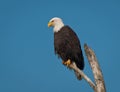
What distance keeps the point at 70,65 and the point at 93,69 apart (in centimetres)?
155

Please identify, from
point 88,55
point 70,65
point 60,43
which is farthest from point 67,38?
point 88,55

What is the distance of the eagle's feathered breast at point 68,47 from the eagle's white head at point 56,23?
281 mm

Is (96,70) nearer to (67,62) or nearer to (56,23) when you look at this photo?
(67,62)

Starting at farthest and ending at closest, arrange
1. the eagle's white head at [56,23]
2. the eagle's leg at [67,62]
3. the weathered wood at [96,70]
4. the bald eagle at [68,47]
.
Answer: the eagle's white head at [56,23] → the bald eagle at [68,47] → the eagle's leg at [67,62] → the weathered wood at [96,70]

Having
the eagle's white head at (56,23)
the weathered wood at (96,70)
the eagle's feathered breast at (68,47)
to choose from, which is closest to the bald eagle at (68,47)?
the eagle's feathered breast at (68,47)

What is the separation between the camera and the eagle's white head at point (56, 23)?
8.17 m

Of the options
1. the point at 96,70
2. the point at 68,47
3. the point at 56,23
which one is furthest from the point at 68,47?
the point at 96,70

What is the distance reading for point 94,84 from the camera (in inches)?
231

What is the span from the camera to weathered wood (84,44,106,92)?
5758mm

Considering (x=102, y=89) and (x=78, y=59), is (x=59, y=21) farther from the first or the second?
(x=102, y=89)

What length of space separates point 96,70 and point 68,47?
201 cm

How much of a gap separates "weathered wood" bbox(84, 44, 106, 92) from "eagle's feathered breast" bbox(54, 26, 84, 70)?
5.84ft

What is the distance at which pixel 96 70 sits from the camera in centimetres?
587

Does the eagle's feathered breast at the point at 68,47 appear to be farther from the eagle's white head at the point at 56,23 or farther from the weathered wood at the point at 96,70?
the weathered wood at the point at 96,70
